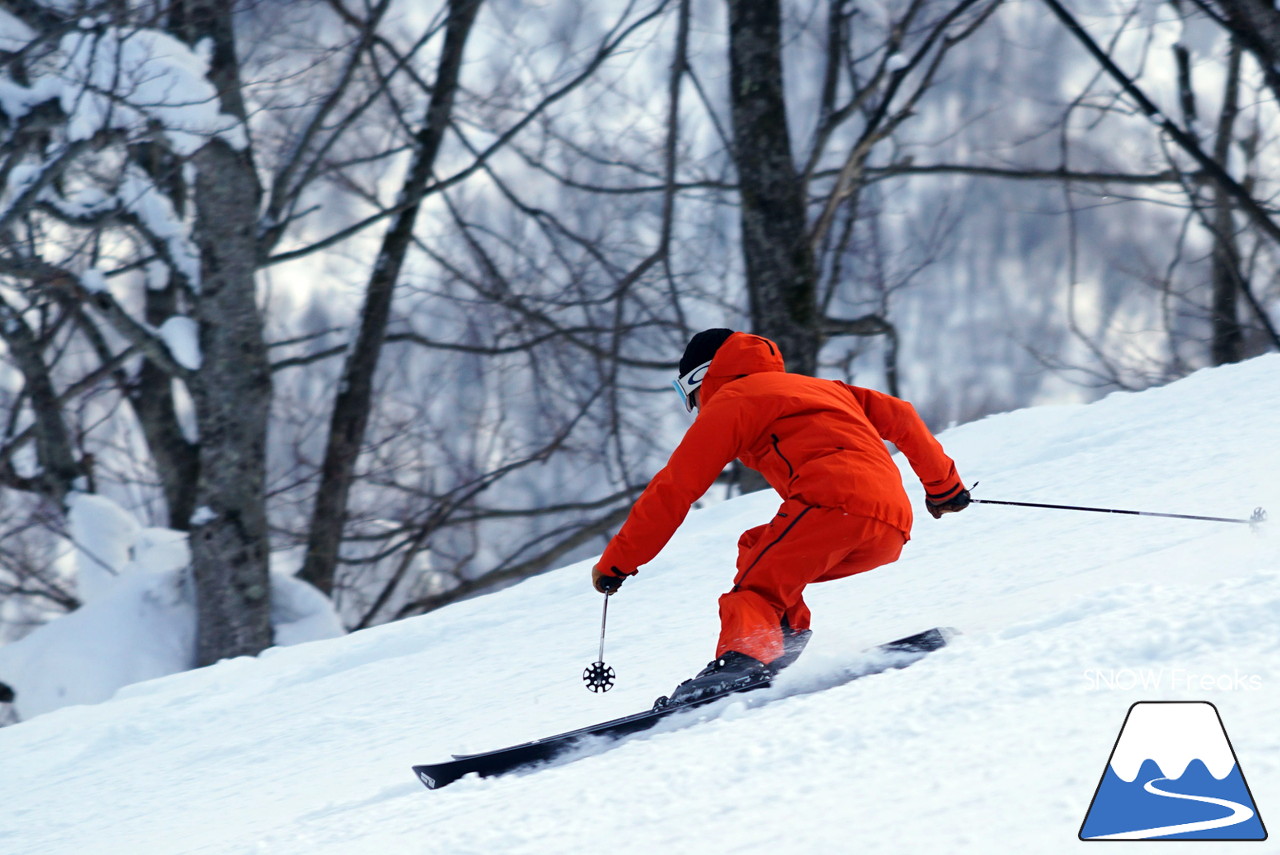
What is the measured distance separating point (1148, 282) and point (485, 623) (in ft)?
26.2

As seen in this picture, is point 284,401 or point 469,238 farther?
point 284,401

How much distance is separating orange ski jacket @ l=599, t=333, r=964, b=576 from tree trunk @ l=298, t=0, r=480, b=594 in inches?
234

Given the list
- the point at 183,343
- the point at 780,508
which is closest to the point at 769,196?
the point at 183,343

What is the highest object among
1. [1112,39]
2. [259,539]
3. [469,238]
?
[469,238]

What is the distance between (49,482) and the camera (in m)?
8.04

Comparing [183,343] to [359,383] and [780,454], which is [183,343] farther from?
[780,454]

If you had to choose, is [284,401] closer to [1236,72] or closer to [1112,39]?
[1112,39]

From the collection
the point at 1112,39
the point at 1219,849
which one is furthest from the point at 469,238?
the point at 1219,849

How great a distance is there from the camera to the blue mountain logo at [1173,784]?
5.16ft

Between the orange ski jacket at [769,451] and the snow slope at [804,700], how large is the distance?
438mm

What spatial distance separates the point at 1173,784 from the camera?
5.86ft

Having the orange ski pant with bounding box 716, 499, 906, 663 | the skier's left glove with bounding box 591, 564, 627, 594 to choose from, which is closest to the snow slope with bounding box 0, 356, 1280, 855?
the orange ski pant with bounding box 716, 499, 906, 663

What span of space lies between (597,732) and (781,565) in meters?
0.64

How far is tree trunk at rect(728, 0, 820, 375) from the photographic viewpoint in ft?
21.8
